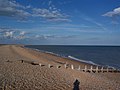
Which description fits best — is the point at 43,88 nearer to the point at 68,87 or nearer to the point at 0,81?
the point at 68,87

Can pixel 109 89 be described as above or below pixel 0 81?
below

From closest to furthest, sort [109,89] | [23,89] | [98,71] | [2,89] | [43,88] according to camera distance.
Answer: [2,89] < [23,89] < [43,88] < [109,89] < [98,71]

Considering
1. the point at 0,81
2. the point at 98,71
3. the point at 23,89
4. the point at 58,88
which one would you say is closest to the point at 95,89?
the point at 58,88

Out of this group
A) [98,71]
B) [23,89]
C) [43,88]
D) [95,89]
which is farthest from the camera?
[98,71]

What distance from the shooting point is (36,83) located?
15.1m

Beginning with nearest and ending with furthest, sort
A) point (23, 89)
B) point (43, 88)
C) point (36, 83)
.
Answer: point (23, 89), point (43, 88), point (36, 83)

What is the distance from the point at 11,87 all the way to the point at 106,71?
2306 centimetres

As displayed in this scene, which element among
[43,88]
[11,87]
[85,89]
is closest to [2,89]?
[11,87]

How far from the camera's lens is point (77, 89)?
15.2m

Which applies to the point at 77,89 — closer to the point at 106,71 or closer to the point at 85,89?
the point at 85,89

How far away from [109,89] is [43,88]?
6628 mm

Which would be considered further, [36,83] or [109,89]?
[109,89]

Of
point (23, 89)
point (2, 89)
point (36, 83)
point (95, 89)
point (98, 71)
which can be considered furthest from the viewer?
point (98, 71)

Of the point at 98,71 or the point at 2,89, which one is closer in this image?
the point at 2,89
